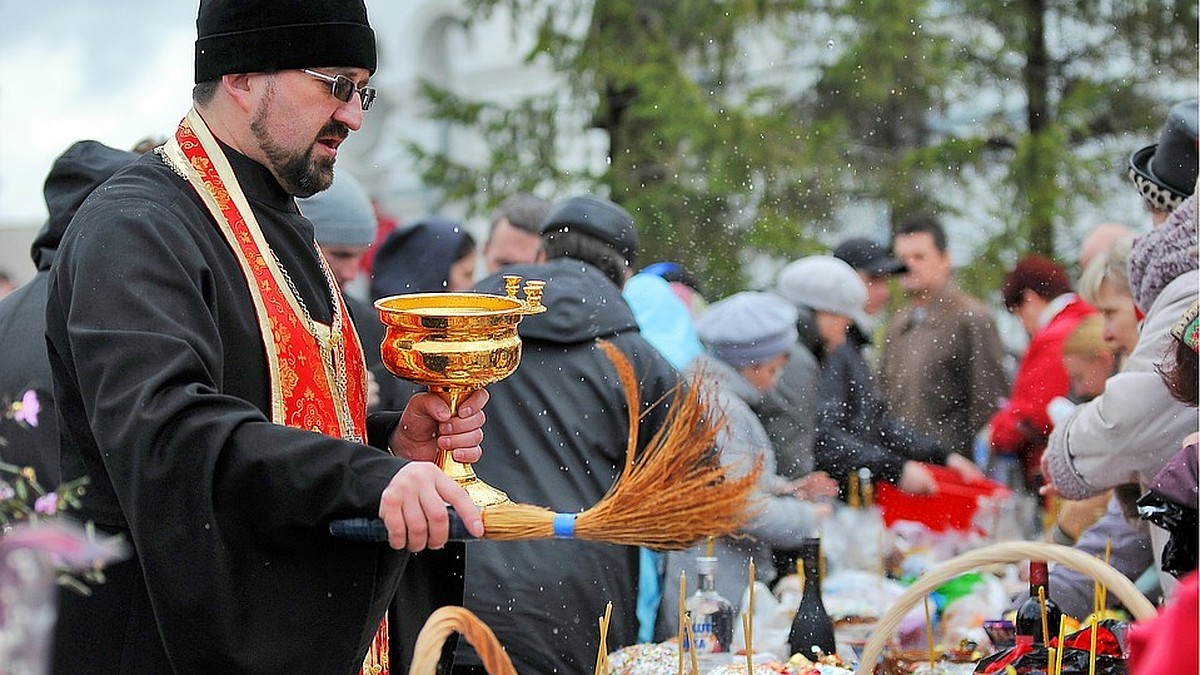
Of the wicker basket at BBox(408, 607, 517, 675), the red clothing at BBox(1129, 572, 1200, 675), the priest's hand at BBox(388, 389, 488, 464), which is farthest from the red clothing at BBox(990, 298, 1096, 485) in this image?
the red clothing at BBox(1129, 572, 1200, 675)

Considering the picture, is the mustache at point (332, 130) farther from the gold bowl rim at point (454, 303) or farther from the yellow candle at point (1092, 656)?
the yellow candle at point (1092, 656)

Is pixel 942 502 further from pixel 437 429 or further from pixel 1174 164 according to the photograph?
pixel 437 429

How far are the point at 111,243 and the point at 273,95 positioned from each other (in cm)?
38

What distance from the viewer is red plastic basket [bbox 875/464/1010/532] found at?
5.84 m

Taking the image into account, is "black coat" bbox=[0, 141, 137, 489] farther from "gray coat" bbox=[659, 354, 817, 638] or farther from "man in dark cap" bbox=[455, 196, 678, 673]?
"gray coat" bbox=[659, 354, 817, 638]

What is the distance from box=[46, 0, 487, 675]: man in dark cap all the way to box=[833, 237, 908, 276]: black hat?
5.13m

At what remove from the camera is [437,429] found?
266cm

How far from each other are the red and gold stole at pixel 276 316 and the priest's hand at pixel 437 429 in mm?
106

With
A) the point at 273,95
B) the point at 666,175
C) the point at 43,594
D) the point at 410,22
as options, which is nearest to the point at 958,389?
the point at 666,175

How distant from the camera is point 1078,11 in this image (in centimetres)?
1008

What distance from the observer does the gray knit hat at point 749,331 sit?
5547mm

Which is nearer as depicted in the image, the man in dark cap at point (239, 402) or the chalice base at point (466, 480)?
the man in dark cap at point (239, 402)

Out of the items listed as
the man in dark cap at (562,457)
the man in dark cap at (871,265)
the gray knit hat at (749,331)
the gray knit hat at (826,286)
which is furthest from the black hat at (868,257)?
the man in dark cap at (562,457)

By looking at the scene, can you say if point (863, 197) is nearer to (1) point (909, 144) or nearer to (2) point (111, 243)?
(1) point (909, 144)
